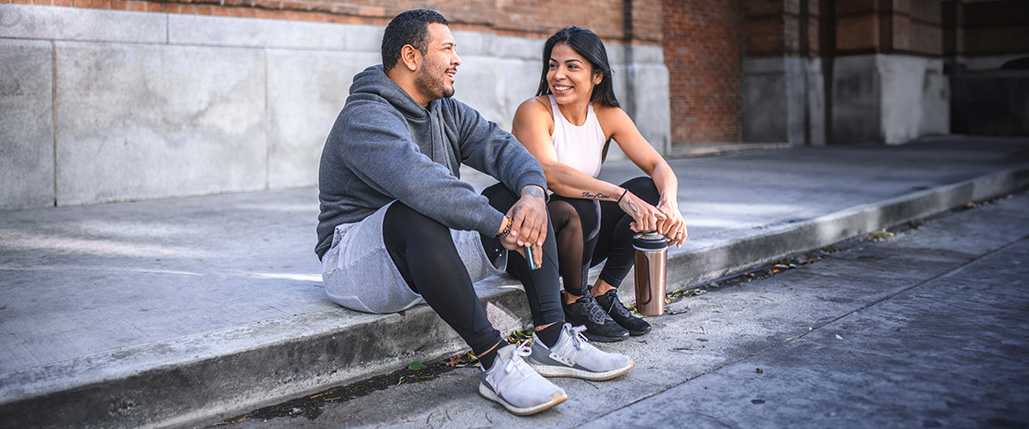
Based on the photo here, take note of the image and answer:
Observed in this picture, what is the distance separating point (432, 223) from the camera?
248cm

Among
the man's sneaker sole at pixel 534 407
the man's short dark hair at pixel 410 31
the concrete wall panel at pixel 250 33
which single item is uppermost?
the concrete wall panel at pixel 250 33

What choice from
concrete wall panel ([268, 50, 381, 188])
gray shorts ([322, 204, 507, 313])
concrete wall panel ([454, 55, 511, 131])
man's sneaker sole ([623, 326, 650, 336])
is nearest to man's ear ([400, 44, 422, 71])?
gray shorts ([322, 204, 507, 313])

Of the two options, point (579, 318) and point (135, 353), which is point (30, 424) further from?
point (579, 318)

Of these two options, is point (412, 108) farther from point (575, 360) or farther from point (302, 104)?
point (302, 104)

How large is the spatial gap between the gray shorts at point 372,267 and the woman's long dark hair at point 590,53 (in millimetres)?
1096

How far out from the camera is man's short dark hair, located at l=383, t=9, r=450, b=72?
277cm

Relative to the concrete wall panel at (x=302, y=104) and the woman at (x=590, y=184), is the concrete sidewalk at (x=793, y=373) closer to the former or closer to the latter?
the woman at (x=590, y=184)

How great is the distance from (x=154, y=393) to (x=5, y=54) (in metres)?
3.96

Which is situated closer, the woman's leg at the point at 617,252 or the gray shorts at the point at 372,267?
the gray shorts at the point at 372,267

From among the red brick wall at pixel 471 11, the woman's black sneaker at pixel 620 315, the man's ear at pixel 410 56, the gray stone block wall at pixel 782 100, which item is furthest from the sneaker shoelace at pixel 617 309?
A: the gray stone block wall at pixel 782 100

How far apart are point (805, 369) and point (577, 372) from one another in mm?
814

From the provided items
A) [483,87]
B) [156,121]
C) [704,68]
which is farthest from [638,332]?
[704,68]

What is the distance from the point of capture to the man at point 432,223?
246cm

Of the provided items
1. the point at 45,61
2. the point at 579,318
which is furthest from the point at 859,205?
the point at 45,61
